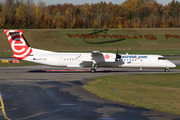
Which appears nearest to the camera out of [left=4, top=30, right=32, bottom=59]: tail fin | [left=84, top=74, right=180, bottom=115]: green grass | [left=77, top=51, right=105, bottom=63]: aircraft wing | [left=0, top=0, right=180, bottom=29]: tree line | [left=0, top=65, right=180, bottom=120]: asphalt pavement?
[left=0, top=65, right=180, bottom=120]: asphalt pavement

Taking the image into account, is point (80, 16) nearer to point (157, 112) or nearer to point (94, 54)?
point (94, 54)

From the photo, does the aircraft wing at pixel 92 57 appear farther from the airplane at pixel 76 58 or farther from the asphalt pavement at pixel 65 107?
the asphalt pavement at pixel 65 107

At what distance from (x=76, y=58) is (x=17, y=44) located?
365 inches

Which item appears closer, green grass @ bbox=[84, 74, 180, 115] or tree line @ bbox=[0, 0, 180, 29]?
green grass @ bbox=[84, 74, 180, 115]

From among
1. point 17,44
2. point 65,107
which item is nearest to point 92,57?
point 17,44

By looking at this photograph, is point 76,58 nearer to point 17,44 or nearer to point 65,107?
point 17,44

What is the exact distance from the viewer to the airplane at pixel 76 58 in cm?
3744

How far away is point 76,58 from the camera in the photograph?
37969mm

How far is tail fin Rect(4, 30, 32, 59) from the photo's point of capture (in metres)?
37.4

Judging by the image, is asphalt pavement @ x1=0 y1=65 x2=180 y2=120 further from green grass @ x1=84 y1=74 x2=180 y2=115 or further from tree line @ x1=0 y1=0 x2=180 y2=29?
tree line @ x1=0 y1=0 x2=180 y2=29

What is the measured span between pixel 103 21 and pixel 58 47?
7024cm

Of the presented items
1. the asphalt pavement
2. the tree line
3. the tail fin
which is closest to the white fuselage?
the tail fin

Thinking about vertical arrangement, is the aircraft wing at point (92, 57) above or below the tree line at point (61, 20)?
below

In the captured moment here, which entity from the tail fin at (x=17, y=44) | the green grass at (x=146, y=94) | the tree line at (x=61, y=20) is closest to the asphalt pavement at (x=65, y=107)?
the green grass at (x=146, y=94)
